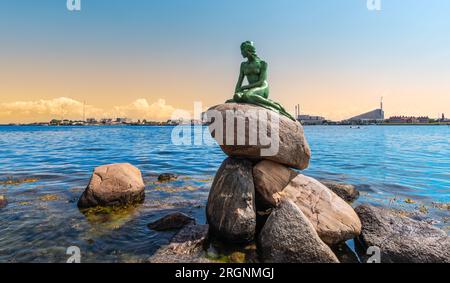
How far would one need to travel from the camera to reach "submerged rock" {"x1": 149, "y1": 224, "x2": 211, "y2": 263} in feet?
23.2

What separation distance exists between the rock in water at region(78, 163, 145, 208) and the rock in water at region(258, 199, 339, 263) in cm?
676

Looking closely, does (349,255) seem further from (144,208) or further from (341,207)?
→ (144,208)

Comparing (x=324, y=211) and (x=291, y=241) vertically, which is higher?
(x=324, y=211)

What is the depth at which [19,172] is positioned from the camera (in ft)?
64.0

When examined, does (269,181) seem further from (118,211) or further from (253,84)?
(118,211)

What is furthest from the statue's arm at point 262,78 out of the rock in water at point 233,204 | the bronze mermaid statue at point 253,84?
the rock in water at point 233,204

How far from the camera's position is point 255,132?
8.51 m

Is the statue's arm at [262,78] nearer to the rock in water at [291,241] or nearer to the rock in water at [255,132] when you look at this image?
the rock in water at [255,132]

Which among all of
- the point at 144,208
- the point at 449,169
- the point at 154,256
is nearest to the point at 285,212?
the point at 154,256

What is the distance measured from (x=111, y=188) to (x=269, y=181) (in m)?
6.79

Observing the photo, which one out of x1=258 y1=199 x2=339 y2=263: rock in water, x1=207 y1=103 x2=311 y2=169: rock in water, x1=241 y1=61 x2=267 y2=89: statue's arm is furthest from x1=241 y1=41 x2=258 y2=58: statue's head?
x1=258 y1=199 x2=339 y2=263: rock in water

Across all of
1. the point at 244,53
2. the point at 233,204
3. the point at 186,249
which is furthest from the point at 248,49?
the point at 186,249

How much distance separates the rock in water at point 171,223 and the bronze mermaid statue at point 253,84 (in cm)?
465

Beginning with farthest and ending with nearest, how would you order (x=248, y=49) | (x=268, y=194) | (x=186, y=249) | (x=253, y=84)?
(x=248, y=49), (x=253, y=84), (x=268, y=194), (x=186, y=249)
